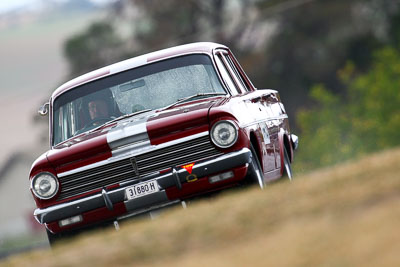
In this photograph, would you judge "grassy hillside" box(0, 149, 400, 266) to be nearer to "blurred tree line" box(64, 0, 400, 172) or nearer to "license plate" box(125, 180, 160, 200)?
"license plate" box(125, 180, 160, 200)

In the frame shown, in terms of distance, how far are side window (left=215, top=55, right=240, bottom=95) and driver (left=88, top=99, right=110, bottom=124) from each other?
119cm

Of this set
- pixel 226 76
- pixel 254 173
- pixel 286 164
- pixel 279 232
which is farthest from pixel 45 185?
pixel 279 232

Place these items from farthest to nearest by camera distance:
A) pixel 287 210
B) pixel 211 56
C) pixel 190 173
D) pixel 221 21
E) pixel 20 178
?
1. pixel 20 178
2. pixel 221 21
3. pixel 211 56
4. pixel 190 173
5. pixel 287 210

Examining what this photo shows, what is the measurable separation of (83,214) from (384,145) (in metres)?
54.4

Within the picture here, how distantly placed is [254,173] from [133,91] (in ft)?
6.01

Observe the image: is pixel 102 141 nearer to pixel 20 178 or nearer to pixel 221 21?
pixel 221 21

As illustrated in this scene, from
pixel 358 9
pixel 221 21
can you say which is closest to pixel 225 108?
pixel 221 21

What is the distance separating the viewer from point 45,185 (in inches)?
379

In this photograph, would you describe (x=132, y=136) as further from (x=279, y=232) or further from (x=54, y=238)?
(x=279, y=232)

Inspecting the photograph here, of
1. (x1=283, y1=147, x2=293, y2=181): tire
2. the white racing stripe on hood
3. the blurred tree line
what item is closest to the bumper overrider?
the white racing stripe on hood

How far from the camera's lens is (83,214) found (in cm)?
941

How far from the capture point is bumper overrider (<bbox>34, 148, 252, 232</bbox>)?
9.24 metres

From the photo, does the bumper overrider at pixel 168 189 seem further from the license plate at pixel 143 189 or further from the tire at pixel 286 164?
the tire at pixel 286 164

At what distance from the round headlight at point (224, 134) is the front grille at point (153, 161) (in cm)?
7
